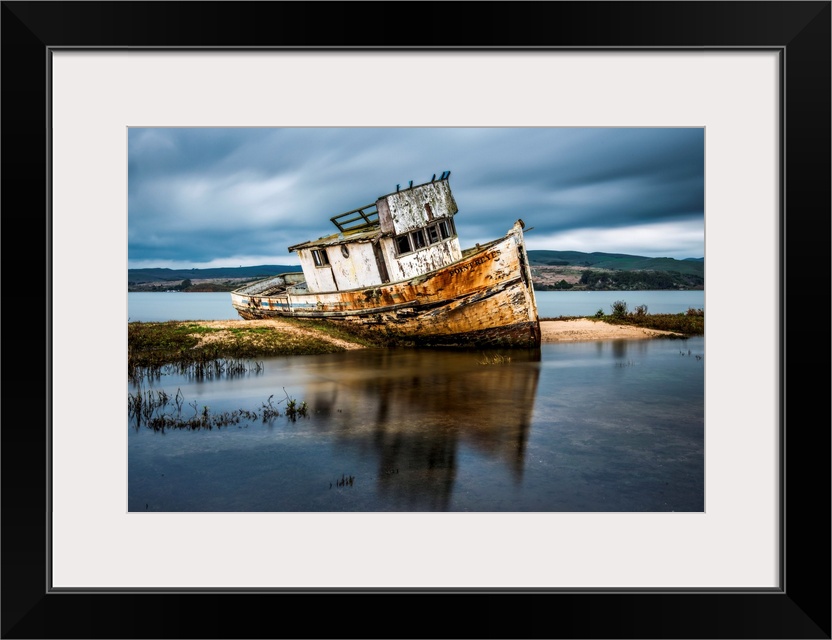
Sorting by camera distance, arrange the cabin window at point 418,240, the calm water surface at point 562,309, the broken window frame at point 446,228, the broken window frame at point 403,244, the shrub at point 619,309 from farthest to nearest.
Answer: the shrub at point 619,309 → the broken window frame at point 446,228 → the cabin window at point 418,240 → the broken window frame at point 403,244 → the calm water surface at point 562,309

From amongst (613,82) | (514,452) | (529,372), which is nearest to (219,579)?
(514,452)

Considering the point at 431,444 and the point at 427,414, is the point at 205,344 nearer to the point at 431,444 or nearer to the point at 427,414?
the point at 427,414

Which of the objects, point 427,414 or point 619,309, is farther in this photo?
point 619,309

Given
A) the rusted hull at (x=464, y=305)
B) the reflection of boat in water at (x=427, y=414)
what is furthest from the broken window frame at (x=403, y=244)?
the reflection of boat in water at (x=427, y=414)

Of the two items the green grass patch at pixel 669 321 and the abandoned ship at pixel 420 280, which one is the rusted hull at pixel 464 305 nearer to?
the abandoned ship at pixel 420 280

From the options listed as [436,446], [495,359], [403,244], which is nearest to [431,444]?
[436,446]

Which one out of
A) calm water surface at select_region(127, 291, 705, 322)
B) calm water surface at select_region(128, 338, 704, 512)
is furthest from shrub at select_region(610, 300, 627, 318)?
calm water surface at select_region(128, 338, 704, 512)
